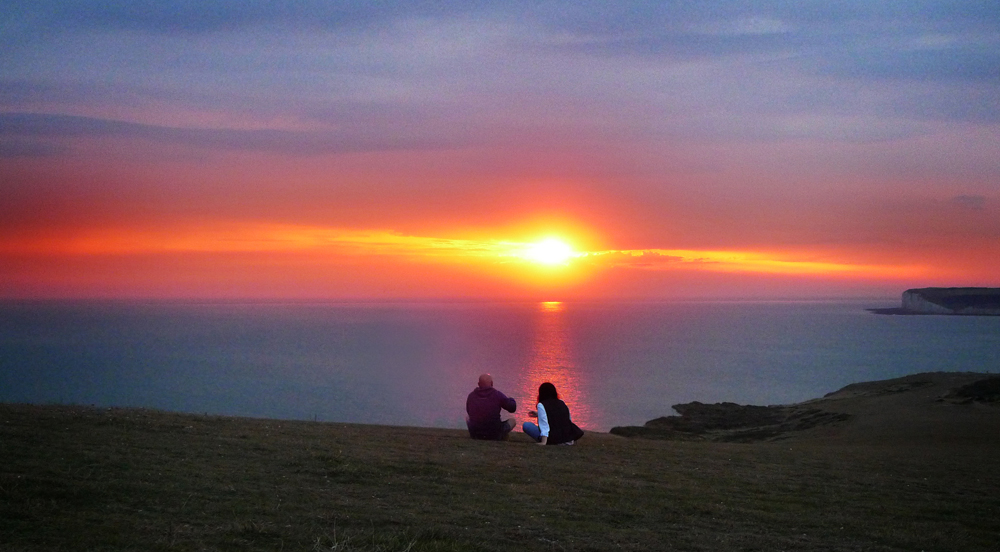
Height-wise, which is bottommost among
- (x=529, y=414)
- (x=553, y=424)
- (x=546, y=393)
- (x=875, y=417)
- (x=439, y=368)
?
(x=439, y=368)

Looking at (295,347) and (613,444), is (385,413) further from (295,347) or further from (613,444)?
(295,347)

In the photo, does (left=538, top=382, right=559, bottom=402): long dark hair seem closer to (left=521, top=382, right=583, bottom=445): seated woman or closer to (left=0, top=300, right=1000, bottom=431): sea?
(left=521, top=382, right=583, bottom=445): seated woman

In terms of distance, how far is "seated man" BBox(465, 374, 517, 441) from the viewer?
47.6ft

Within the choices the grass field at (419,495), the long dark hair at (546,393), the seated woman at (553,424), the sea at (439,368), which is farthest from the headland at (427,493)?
the sea at (439,368)

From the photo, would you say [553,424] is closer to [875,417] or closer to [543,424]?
[543,424]

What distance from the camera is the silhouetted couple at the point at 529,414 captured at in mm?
14047

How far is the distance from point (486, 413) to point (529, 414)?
0.86 metres

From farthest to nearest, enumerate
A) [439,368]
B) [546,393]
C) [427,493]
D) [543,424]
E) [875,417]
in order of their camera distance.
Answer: [439,368], [875,417], [546,393], [543,424], [427,493]

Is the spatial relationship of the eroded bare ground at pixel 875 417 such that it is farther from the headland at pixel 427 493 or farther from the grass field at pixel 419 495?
the grass field at pixel 419 495

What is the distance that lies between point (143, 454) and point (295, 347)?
408 ft

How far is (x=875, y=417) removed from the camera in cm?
2533

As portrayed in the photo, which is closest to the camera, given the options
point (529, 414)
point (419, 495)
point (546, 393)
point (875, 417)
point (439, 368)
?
point (419, 495)

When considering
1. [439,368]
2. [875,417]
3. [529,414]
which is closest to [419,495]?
[529,414]

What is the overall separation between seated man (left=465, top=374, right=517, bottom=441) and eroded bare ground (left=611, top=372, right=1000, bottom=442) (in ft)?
39.5
